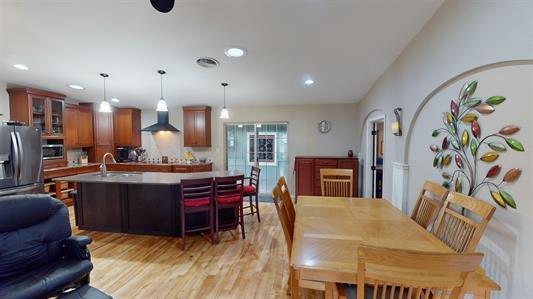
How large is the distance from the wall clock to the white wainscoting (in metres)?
2.61

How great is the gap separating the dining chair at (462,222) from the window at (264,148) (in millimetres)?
4242

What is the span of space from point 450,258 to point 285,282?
1.76 m

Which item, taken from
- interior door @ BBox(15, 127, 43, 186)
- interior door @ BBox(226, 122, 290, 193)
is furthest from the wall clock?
interior door @ BBox(15, 127, 43, 186)

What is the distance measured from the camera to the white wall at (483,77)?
4.09 ft

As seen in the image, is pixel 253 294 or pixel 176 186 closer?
pixel 253 294

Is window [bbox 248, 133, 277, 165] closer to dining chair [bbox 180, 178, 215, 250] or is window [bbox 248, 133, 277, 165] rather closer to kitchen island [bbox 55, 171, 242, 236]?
kitchen island [bbox 55, 171, 242, 236]

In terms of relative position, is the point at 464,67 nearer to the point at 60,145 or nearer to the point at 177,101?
the point at 177,101

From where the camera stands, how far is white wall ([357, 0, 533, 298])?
4.09 feet

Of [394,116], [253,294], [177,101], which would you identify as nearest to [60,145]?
[177,101]

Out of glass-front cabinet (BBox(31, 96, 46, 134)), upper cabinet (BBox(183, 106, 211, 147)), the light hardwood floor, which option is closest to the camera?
the light hardwood floor

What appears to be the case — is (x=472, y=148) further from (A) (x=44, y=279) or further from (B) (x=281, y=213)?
(A) (x=44, y=279)

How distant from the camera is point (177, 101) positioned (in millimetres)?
5355

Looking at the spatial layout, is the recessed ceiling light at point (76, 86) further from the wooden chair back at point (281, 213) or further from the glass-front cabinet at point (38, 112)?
the wooden chair back at point (281, 213)

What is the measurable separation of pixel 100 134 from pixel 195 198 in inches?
163
